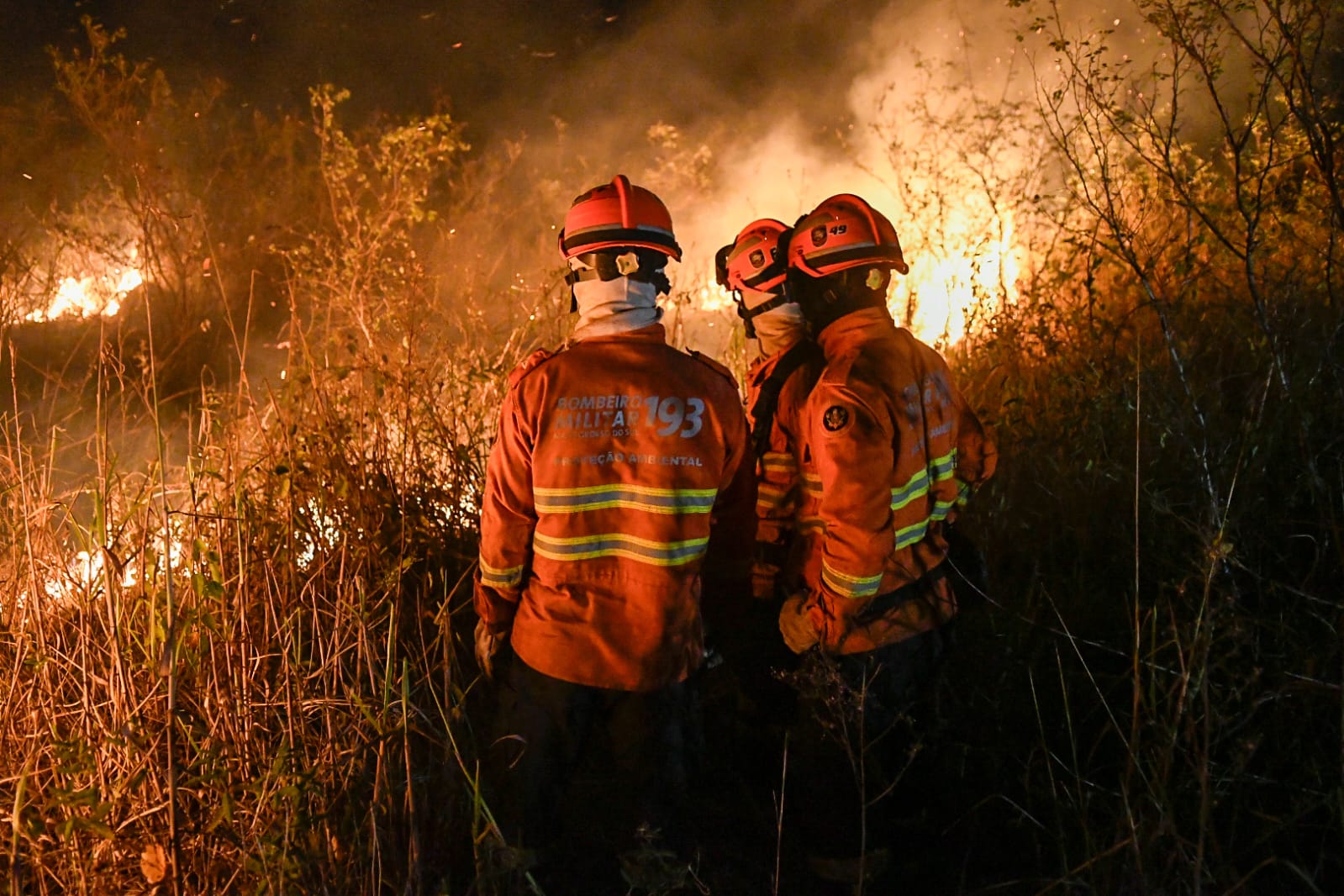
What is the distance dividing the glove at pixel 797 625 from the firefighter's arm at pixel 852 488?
93 mm

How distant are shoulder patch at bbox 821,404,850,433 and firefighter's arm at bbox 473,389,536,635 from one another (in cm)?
85

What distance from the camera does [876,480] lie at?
2.69 m

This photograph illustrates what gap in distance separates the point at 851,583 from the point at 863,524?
18 centimetres

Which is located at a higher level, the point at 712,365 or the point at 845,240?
the point at 845,240

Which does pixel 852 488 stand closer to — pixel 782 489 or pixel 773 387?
pixel 782 489

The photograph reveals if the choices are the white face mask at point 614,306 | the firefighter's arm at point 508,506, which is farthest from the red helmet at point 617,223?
the firefighter's arm at point 508,506

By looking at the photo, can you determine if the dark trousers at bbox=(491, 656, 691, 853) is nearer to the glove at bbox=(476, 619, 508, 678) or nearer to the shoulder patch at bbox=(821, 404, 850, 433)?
the glove at bbox=(476, 619, 508, 678)

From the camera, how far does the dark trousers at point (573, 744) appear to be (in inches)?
106

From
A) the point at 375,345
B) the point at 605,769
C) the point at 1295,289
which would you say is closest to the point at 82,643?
the point at 375,345

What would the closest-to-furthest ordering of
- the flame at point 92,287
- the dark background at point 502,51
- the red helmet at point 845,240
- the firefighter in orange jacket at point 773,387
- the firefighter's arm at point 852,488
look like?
the firefighter's arm at point 852,488
the red helmet at point 845,240
the firefighter in orange jacket at point 773,387
the flame at point 92,287
the dark background at point 502,51

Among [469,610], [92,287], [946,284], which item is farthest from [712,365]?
[92,287]

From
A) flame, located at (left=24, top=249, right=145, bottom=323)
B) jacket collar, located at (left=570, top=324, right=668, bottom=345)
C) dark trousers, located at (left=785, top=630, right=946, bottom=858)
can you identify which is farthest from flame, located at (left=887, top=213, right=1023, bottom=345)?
flame, located at (left=24, top=249, right=145, bottom=323)

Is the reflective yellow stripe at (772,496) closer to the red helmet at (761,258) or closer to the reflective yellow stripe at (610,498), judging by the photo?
the reflective yellow stripe at (610,498)

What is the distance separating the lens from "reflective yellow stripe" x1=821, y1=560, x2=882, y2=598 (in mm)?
2736
